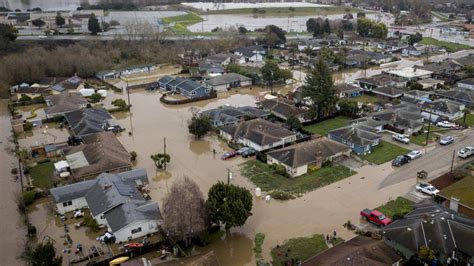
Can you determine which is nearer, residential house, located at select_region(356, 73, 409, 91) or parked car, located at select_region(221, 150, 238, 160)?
parked car, located at select_region(221, 150, 238, 160)

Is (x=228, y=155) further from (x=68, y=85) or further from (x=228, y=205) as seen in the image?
(x=68, y=85)

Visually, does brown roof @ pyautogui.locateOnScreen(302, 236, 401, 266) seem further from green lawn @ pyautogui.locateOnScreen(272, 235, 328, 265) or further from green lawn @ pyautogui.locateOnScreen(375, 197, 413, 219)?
green lawn @ pyautogui.locateOnScreen(375, 197, 413, 219)

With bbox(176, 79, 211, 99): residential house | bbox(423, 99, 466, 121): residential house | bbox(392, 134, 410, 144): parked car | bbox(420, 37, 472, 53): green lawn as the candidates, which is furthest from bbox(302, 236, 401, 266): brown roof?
bbox(420, 37, 472, 53): green lawn

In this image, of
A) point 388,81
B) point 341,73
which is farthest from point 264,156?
point 341,73

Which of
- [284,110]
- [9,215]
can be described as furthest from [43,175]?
[284,110]

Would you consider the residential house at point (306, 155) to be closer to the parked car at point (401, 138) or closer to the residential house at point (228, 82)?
the parked car at point (401, 138)

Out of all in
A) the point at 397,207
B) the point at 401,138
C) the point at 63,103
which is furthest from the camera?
the point at 63,103

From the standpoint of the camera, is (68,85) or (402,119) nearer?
(402,119)
